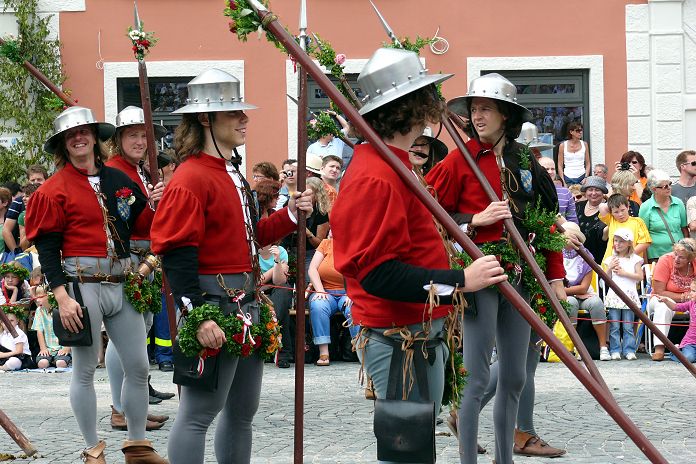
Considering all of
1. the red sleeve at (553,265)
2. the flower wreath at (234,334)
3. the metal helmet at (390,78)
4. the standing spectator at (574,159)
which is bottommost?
the flower wreath at (234,334)

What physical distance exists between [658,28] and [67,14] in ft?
28.7

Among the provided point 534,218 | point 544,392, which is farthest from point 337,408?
point 534,218

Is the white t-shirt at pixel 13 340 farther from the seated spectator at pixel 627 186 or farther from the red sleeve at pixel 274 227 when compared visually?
the red sleeve at pixel 274 227

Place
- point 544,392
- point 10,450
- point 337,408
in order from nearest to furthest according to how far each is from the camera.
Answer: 1. point 10,450
2. point 337,408
3. point 544,392

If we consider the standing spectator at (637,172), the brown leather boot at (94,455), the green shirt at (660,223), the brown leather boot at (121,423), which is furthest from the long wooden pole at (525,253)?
the standing spectator at (637,172)

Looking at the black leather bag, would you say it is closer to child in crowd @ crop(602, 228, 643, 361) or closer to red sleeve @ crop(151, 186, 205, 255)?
red sleeve @ crop(151, 186, 205, 255)

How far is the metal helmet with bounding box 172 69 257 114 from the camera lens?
5648 millimetres

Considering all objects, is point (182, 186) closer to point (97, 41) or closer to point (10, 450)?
point (10, 450)

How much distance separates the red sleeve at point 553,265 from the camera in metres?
7.00

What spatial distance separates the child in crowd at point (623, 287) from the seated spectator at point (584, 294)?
0.10m

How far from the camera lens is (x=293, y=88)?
18.1m

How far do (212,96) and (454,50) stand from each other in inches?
506

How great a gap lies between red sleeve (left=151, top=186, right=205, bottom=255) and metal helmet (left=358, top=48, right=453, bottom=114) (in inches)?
37.9

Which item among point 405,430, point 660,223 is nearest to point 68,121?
point 405,430
